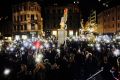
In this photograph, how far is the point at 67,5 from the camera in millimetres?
87750

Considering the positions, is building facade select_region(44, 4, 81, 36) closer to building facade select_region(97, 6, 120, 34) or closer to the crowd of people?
building facade select_region(97, 6, 120, 34)

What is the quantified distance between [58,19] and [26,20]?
1588 cm

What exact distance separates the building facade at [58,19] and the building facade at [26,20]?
37.1ft

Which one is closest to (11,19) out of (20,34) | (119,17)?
(20,34)

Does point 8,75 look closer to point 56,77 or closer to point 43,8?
point 56,77

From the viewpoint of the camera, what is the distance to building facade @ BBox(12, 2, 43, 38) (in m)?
72.5

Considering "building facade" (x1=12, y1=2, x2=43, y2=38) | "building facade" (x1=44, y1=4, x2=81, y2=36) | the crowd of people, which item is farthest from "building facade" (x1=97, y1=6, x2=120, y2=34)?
the crowd of people

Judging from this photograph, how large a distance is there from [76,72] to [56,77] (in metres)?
4.24

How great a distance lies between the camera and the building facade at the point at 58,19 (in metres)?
86.0

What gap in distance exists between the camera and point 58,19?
3401 inches

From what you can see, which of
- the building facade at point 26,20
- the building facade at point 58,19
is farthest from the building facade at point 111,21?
the building facade at point 26,20

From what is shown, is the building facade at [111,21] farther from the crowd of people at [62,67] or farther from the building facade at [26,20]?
the crowd of people at [62,67]

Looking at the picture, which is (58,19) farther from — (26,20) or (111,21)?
(111,21)

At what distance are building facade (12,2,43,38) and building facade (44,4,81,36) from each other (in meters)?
11.3
